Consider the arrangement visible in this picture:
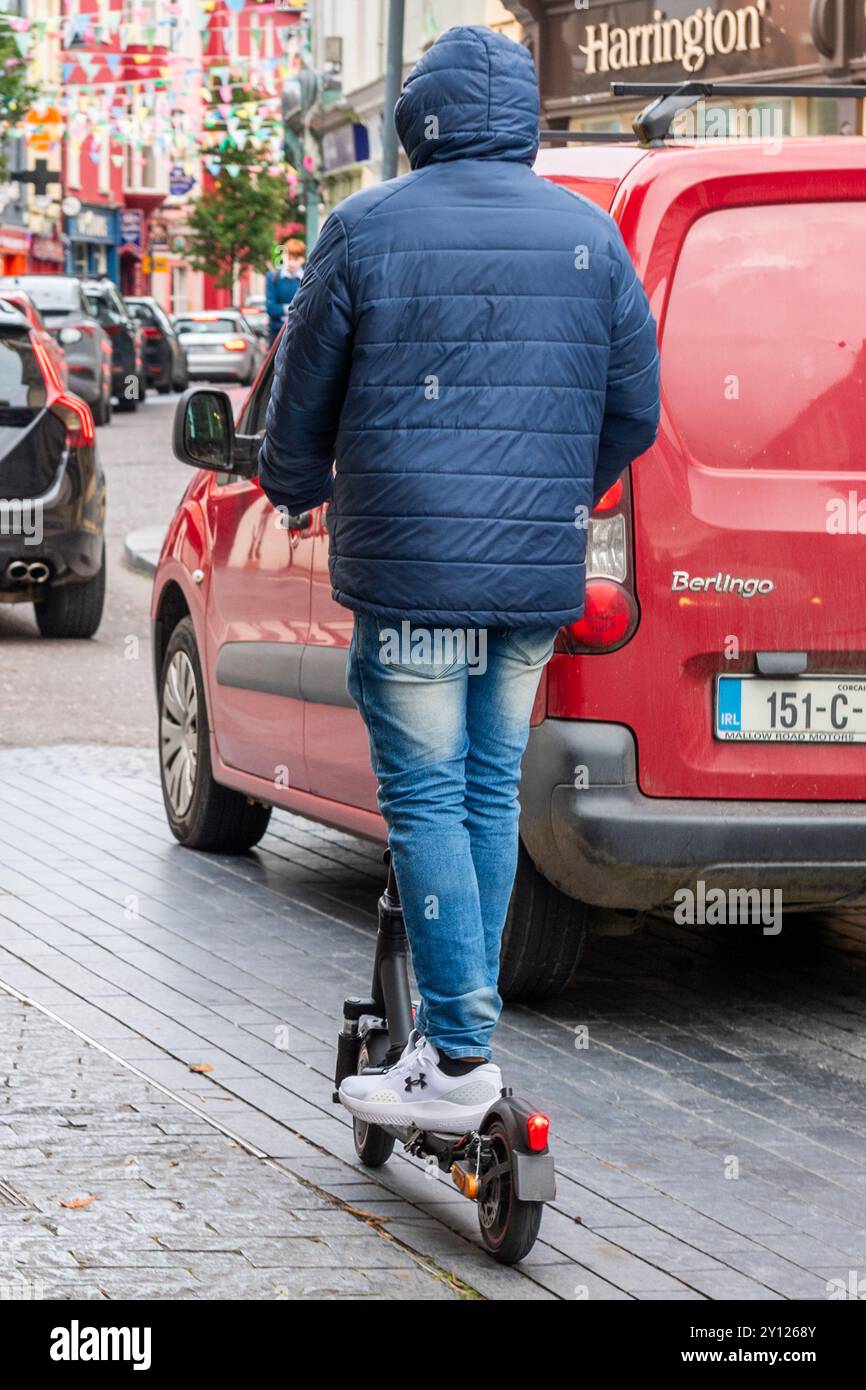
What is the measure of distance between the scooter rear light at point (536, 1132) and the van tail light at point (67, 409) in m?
9.84

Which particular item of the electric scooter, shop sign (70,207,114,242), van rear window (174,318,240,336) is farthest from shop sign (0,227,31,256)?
the electric scooter

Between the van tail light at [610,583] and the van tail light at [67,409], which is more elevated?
the van tail light at [610,583]

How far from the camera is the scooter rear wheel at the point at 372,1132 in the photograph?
Answer: 15.5 feet

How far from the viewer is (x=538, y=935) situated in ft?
19.9

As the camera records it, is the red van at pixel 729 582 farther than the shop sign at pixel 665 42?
No

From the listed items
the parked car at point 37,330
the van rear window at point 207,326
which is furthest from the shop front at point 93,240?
the parked car at point 37,330

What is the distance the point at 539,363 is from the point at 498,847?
82cm

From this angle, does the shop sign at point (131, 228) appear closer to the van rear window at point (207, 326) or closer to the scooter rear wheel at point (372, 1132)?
the van rear window at point (207, 326)

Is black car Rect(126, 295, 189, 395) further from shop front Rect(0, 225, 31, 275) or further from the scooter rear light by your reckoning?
the scooter rear light

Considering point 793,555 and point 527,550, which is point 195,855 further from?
point 527,550

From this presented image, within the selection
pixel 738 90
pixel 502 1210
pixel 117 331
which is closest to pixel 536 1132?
pixel 502 1210

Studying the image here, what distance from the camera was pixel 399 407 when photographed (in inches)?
170
